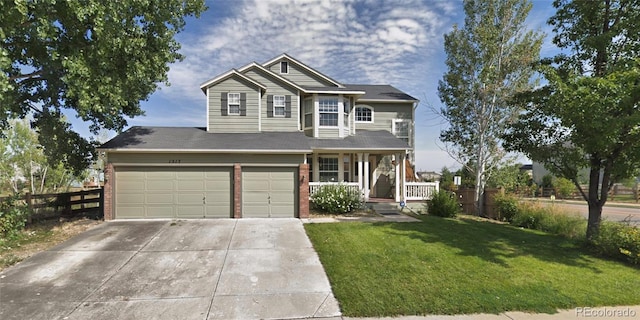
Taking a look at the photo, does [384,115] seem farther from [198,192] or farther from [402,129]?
[198,192]

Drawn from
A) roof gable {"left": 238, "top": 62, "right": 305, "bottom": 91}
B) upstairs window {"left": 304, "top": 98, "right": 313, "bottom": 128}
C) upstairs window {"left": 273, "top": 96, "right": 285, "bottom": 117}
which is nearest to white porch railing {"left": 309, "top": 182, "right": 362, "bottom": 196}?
upstairs window {"left": 304, "top": 98, "right": 313, "bottom": 128}

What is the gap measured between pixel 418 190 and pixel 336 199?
527 cm

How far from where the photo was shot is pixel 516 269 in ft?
22.7

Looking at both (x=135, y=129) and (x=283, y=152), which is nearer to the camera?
(x=283, y=152)

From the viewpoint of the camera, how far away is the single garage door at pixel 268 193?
12.9 m

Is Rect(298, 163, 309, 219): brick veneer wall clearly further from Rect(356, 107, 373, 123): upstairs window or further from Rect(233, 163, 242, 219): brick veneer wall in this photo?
Rect(356, 107, 373, 123): upstairs window

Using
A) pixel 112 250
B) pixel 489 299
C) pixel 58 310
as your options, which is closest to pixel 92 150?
pixel 112 250

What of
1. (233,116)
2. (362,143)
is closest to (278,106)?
(233,116)

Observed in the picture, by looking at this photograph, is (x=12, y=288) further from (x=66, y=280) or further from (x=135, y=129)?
(x=135, y=129)

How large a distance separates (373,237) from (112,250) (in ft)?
24.5

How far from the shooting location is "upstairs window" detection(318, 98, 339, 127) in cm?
1709

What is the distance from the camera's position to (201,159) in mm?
12773

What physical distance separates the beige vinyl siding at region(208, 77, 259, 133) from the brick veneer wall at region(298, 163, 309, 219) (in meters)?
4.21

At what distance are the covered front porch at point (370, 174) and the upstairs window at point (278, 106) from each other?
9.48 feet
